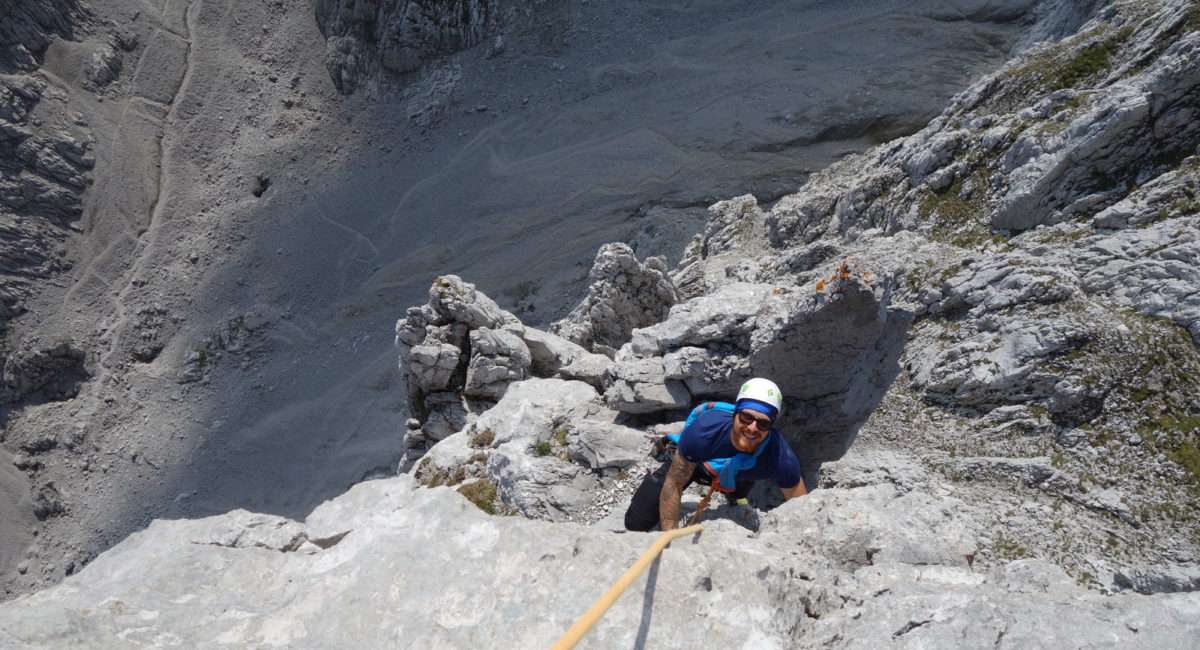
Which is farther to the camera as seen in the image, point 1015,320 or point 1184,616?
point 1015,320

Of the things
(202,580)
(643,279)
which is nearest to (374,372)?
(643,279)

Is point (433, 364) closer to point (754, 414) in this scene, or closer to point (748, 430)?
point (748, 430)

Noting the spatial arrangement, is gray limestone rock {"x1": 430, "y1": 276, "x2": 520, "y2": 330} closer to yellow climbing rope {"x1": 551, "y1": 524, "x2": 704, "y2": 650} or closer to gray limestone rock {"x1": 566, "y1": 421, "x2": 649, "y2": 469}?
gray limestone rock {"x1": 566, "y1": 421, "x2": 649, "y2": 469}

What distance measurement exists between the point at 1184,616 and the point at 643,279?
696 inches

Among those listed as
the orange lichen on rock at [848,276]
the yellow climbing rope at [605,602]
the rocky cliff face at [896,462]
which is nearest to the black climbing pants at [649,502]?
the rocky cliff face at [896,462]

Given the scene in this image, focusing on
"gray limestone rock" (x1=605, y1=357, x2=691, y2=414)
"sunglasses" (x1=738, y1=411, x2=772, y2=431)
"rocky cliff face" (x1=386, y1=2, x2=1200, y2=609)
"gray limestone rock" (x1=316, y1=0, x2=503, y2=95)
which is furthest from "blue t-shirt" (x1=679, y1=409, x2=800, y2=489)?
"gray limestone rock" (x1=316, y1=0, x2=503, y2=95)

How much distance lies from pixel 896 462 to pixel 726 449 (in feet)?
11.1

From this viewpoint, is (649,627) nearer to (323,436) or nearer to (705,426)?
(705,426)

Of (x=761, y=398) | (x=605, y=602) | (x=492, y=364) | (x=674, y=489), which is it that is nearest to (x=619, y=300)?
(x=492, y=364)

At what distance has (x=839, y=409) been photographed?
11.1 meters

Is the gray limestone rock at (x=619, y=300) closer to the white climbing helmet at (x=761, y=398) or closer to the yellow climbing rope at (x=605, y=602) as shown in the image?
the white climbing helmet at (x=761, y=398)

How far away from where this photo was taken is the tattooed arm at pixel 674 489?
827cm

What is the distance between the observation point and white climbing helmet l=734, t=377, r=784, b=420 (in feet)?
25.2

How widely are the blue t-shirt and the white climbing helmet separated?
535mm
